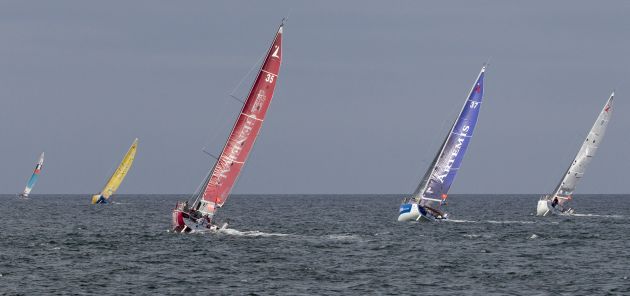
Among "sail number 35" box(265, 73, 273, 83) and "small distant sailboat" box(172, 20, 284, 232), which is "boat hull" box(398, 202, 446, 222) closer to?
"small distant sailboat" box(172, 20, 284, 232)

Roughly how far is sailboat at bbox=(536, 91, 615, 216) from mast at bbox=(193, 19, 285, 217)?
5533cm

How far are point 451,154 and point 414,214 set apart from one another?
7143mm

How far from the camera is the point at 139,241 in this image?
2736 inches

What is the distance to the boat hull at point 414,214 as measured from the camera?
87.9m

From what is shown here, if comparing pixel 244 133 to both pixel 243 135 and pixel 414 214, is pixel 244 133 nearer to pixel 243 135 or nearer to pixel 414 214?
pixel 243 135

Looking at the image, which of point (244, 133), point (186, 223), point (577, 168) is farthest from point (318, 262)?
point (577, 168)

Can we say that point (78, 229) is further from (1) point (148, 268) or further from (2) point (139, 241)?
(1) point (148, 268)

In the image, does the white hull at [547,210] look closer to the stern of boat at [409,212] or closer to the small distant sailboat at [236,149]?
the stern of boat at [409,212]

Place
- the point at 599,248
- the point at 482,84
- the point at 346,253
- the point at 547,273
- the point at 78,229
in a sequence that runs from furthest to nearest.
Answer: the point at 482,84, the point at 78,229, the point at 599,248, the point at 346,253, the point at 547,273

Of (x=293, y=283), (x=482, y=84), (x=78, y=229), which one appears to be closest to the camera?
(x=293, y=283)

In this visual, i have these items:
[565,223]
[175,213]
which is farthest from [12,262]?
[565,223]

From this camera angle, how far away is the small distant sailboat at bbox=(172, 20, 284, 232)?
65000mm

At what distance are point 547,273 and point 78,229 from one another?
4560cm

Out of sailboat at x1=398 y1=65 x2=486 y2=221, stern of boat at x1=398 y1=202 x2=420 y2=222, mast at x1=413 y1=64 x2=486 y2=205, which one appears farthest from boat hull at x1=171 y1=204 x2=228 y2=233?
mast at x1=413 y1=64 x2=486 y2=205
